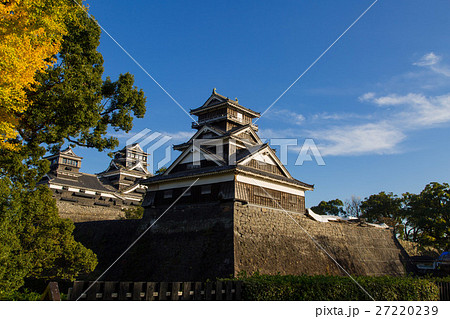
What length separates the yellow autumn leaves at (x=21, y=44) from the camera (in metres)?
9.88

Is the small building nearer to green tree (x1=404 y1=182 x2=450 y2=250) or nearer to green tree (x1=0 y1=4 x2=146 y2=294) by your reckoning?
green tree (x1=0 y1=4 x2=146 y2=294)

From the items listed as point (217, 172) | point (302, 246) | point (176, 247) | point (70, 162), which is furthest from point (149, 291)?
point (70, 162)

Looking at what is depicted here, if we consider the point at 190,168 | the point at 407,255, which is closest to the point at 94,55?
the point at 190,168

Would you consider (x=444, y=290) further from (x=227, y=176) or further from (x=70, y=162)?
(x=70, y=162)

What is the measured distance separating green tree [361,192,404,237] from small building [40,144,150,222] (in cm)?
3052

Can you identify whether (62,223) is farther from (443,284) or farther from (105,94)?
(443,284)

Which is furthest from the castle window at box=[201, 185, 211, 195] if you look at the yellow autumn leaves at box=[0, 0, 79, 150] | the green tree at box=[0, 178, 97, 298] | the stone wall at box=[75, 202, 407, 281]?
the yellow autumn leaves at box=[0, 0, 79, 150]

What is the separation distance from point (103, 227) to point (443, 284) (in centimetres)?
2180

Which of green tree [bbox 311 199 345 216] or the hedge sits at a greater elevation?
green tree [bbox 311 199 345 216]

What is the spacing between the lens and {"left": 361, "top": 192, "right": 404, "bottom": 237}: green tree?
42750 millimetres

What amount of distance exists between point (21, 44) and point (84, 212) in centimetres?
2693

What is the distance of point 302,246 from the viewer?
2158 centimetres

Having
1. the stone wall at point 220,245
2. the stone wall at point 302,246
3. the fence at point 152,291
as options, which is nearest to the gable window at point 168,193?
the stone wall at point 220,245

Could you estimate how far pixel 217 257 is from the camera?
18375 mm
